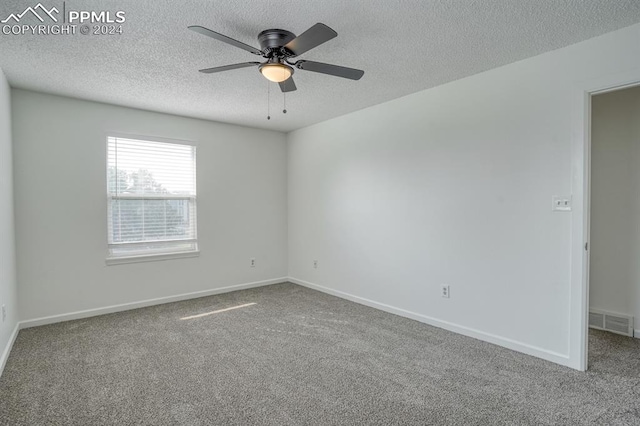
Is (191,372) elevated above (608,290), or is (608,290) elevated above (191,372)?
(608,290)

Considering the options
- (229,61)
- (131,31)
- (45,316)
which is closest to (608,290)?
(229,61)

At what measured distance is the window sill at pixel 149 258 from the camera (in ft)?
13.4

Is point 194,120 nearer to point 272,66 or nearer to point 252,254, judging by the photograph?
point 252,254

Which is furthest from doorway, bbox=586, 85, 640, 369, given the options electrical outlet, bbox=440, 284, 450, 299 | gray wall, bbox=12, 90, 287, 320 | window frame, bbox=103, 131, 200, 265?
window frame, bbox=103, 131, 200, 265

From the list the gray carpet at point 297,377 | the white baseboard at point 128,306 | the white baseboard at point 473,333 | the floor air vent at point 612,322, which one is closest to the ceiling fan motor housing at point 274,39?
the gray carpet at point 297,377

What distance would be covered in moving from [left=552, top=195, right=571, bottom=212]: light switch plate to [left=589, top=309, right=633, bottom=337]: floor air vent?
5.24 feet

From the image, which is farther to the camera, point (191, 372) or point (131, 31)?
point (191, 372)

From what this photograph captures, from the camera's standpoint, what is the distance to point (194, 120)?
470cm

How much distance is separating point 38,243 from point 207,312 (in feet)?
6.26

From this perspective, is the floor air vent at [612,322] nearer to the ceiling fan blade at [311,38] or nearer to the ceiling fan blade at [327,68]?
the ceiling fan blade at [327,68]

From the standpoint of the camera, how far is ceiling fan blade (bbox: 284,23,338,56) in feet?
6.03

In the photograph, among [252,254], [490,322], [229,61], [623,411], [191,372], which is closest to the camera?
[623,411]

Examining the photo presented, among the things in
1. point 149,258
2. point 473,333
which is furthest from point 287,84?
point 149,258

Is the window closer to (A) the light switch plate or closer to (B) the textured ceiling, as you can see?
(B) the textured ceiling
